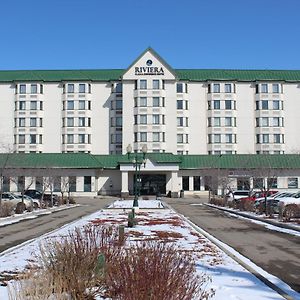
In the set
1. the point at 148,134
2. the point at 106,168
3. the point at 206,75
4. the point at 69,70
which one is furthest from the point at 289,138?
the point at 69,70

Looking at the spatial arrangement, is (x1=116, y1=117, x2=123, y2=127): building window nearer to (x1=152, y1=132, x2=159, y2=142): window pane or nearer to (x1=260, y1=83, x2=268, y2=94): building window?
(x1=152, y1=132, x2=159, y2=142): window pane

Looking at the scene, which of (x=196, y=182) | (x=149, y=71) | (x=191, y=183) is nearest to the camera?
(x=191, y=183)

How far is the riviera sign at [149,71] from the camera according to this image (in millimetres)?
73562

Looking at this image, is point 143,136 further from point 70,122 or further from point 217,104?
point 217,104

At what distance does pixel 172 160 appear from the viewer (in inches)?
2630

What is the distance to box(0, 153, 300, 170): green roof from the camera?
216 feet

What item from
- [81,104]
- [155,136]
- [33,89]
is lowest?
[155,136]

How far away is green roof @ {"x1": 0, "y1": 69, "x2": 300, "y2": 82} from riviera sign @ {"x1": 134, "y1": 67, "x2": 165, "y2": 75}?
3673 mm

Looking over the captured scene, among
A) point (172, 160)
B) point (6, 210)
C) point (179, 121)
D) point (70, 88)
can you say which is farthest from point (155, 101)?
point (6, 210)

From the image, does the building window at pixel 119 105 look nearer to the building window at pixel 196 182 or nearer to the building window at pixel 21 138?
the building window at pixel 21 138

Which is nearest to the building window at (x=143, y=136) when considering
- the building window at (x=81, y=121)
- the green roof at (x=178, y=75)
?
the building window at (x=81, y=121)

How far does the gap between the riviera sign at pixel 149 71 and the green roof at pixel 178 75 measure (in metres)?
3.67

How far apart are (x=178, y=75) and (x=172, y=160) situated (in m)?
17.7

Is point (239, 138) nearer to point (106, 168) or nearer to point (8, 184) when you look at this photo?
point (106, 168)
